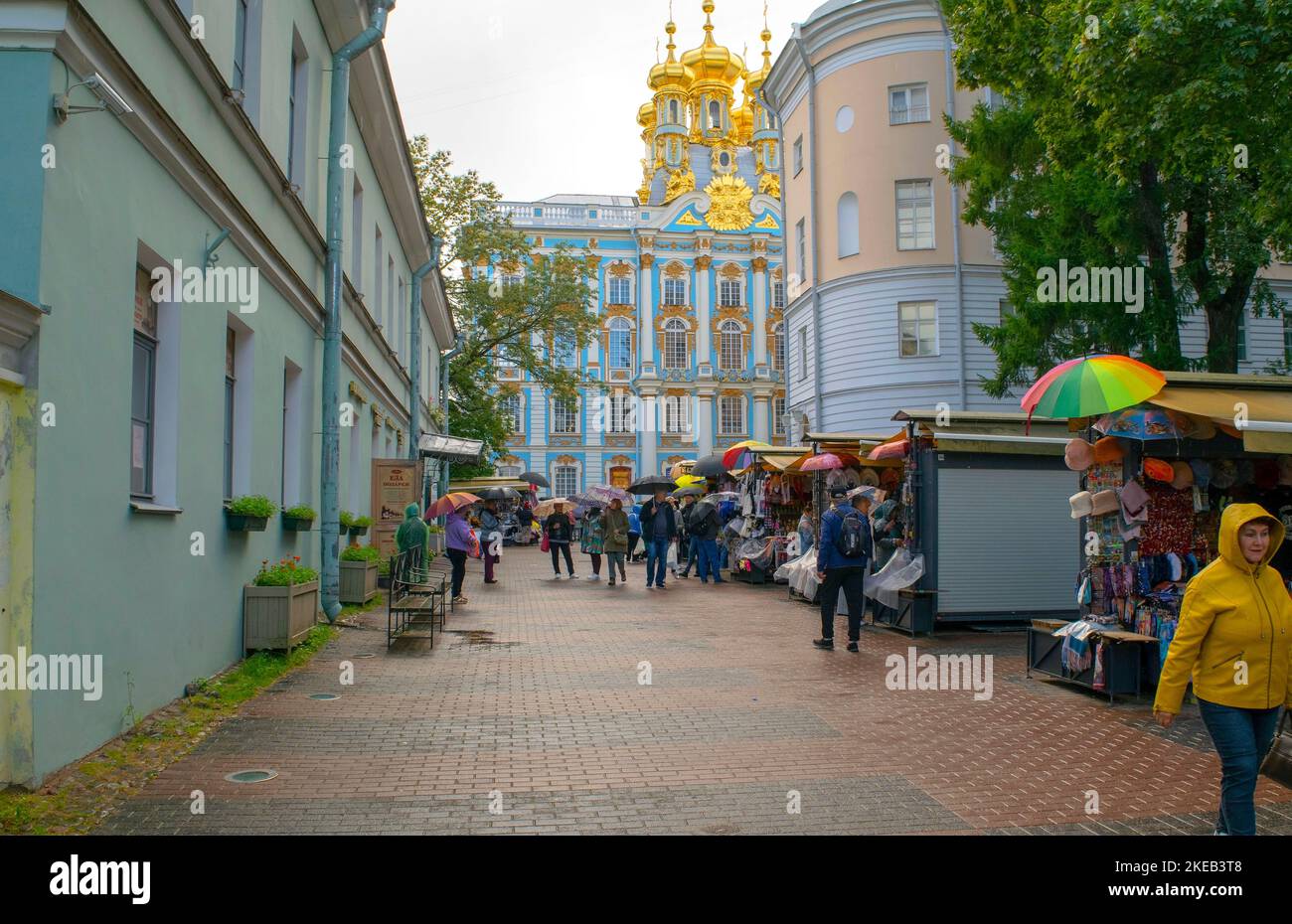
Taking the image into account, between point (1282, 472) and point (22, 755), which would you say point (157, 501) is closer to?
point (22, 755)

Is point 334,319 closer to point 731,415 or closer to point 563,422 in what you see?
point 563,422

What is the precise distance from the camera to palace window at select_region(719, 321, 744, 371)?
230ft

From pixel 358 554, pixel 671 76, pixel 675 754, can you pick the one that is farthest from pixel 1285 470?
pixel 671 76

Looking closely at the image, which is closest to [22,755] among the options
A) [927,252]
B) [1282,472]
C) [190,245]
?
[190,245]

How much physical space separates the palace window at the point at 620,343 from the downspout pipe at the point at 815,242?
37.3 m

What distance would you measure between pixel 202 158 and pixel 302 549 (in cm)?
620

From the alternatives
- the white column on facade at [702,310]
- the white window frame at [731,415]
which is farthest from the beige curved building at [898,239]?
the white window frame at [731,415]

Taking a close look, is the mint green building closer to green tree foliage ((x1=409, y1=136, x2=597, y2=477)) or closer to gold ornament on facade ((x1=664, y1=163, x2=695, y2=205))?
green tree foliage ((x1=409, y1=136, x2=597, y2=477))

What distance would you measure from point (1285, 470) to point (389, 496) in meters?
14.9

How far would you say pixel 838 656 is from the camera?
1255cm

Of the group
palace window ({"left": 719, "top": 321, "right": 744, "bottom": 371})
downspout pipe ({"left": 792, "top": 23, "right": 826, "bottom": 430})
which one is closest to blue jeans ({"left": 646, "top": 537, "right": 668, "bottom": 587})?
downspout pipe ({"left": 792, "top": 23, "right": 826, "bottom": 430})

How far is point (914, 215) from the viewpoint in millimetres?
30562

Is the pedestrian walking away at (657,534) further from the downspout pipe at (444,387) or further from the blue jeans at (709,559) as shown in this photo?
the downspout pipe at (444,387)
